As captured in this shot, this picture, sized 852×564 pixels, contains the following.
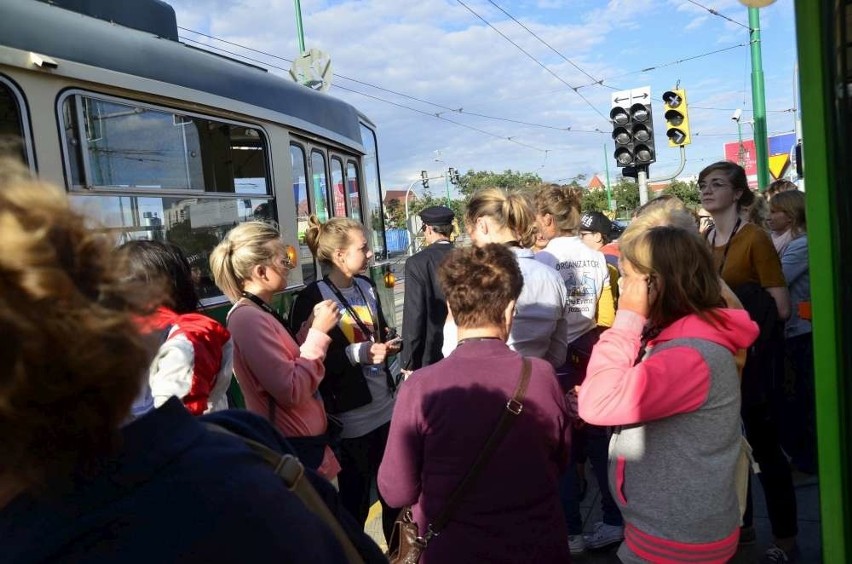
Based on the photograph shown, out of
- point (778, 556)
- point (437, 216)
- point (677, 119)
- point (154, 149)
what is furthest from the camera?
point (677, 119)

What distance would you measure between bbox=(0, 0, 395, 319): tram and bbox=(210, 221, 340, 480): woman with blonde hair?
0.68 m

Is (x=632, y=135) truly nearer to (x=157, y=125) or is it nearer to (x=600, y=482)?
(x=600, y=482)

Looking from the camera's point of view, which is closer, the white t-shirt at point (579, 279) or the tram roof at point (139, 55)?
the tram roof at point (139, 55)

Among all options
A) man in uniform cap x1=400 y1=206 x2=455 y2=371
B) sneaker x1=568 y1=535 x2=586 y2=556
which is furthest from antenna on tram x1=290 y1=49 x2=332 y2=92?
sneaker x1=568 y1=535 x2=586 y2=556

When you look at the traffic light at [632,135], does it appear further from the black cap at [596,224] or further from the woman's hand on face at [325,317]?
the woman's hand on face at [325,317]

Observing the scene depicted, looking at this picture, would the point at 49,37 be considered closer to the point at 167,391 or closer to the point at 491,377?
the point at 167,391

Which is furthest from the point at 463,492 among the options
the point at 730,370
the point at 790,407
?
the point at 790,407

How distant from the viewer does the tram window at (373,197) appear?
6.75m

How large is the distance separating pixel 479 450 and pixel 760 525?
259 cm

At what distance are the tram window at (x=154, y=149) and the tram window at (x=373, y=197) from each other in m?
2.34

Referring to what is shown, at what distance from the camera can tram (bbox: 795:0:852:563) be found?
1663 millimetres

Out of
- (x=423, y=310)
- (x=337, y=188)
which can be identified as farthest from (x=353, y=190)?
(x=423, y=310)

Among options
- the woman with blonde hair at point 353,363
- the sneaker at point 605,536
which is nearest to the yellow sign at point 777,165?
the sneaker at point 605,536

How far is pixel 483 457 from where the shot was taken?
193cm
